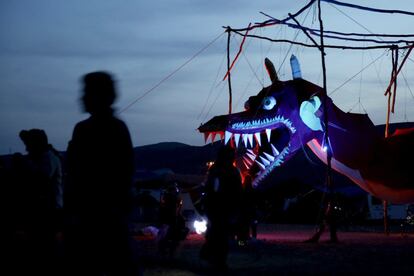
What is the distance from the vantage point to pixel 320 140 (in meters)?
15.9

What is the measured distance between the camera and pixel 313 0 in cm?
1303

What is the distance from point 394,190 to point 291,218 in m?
15.4

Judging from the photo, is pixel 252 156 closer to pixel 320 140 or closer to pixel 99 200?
pixel 320 140

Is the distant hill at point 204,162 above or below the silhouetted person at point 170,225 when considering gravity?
above

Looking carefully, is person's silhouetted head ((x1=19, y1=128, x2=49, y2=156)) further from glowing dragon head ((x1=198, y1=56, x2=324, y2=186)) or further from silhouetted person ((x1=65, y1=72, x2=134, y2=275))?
glowing dragon head ((x1=198, y1=56, x2=324, y2=186))

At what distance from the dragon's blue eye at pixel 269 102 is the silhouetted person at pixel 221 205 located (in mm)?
6976

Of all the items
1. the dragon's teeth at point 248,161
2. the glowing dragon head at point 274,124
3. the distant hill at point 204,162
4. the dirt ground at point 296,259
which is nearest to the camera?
the dirt ground at point 296,259

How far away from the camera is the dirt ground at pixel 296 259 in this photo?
9.16 metres

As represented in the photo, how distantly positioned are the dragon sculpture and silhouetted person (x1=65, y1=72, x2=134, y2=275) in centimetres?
1082

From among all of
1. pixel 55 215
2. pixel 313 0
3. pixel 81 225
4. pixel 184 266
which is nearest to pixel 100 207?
pixel 81 225

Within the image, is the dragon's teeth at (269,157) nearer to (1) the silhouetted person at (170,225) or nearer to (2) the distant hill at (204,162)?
(1) the silhouetted person at (170,225)

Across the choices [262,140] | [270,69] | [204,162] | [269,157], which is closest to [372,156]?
[269,157]

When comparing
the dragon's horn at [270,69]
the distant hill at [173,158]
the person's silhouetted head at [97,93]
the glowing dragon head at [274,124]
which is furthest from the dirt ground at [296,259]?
the distant hill at [173,158]

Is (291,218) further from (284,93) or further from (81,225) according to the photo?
(81,225)
